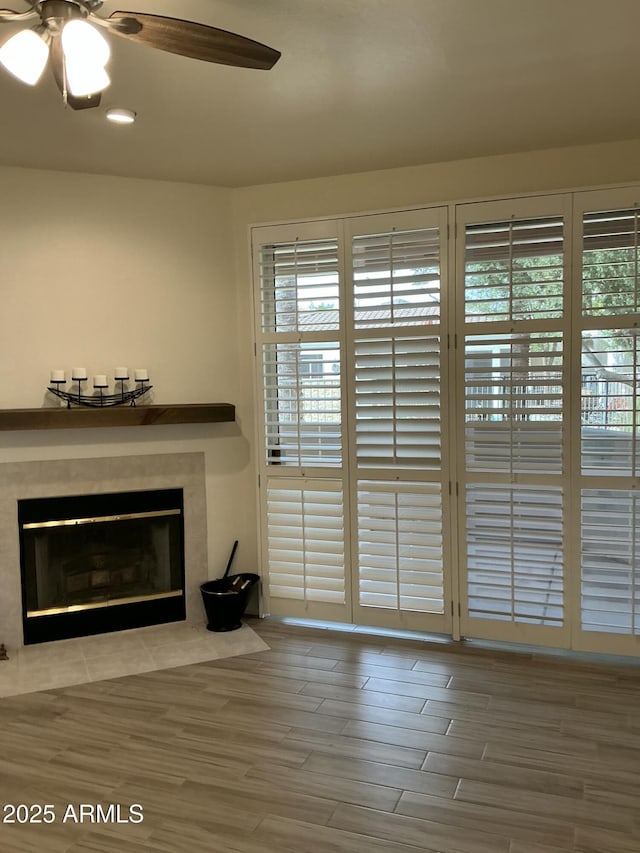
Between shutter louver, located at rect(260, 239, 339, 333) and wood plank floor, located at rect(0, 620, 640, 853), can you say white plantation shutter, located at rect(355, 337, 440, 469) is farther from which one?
wood plank floor, located at rect(0, 620, 640, 853)

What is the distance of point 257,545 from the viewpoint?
4.23 meters

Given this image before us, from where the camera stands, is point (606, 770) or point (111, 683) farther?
point (111, 683)

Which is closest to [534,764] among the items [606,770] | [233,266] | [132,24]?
[606,770]

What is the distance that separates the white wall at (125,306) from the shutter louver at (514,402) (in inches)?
57.1

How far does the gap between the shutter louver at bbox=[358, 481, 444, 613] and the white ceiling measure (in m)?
1.81

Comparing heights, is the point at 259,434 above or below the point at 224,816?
above

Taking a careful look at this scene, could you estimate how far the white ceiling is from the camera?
2.16 m

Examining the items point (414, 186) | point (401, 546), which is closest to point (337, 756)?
point (401, 546)

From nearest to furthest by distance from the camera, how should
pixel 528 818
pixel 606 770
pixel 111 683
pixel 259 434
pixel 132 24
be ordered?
pixel 132 24 → pixel 528 818 → pixel 606 770 → pixel 111 683 → pixel 259 434

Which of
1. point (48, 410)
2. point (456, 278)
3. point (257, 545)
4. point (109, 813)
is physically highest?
point (456, 278)

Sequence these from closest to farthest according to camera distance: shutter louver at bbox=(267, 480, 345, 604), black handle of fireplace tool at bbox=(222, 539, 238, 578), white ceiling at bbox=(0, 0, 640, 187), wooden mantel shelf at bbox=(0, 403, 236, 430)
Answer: white ceiling at bbox=(0, 0, 640, 187), wooden mantel shelf at bbox=(0, 403, 236, 430), shutter louver at bbox=(267, 480, 345, 604), black handle of fireplace tool at bbox=(222, 539, 238, 578)

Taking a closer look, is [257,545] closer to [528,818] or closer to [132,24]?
[528,818]

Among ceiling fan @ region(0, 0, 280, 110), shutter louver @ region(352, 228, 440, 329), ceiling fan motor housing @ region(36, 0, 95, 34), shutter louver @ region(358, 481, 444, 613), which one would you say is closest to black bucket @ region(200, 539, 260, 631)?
shutter louver @ region(358, 481, 444, 613)

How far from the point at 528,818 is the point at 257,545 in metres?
2.32
